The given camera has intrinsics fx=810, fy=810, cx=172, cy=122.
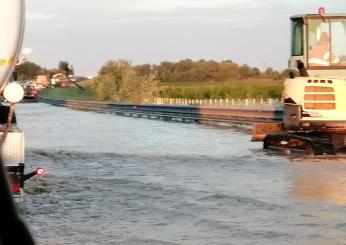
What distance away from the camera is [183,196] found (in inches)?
512

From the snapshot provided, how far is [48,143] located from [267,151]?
771 cm

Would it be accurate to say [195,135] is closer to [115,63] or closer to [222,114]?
[222,114]

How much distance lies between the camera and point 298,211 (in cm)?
1135

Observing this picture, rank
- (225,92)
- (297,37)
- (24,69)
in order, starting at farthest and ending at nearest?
(225,92) < (297,37) < (24,69)

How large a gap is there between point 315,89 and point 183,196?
811cm

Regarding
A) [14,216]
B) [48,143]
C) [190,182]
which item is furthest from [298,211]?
[48,143]

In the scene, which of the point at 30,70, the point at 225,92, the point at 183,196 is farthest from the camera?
the point at 225,92

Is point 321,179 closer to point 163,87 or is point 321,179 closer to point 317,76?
point 317,76

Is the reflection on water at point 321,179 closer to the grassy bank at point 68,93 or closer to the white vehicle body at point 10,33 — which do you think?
the white vehicle body at point 10,33

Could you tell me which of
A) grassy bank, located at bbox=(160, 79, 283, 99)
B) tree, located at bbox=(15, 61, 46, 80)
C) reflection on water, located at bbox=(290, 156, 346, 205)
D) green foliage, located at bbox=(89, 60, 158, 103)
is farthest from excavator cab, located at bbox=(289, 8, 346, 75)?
green foliage, located at bbox=(89, 60, 158, 103)

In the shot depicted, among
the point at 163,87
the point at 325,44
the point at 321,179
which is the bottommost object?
the point at 321,179

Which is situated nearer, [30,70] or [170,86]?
[30,70]

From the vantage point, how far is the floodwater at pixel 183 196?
31.8 feet

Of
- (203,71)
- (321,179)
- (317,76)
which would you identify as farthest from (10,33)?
(203,71)
